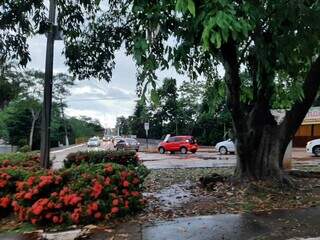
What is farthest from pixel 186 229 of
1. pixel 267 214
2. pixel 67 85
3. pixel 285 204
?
pixel 67 85

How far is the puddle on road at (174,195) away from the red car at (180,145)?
28.3m

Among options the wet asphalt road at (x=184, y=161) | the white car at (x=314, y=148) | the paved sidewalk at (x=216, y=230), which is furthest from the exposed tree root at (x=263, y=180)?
the white car at (x=314, y=148)

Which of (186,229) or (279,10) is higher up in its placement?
(279,10)

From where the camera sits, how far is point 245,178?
36.1ft

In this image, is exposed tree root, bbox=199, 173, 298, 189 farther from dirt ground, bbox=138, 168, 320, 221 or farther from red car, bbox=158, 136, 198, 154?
red car, bbox=158, 136, 198, 154

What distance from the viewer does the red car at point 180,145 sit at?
40.9 m

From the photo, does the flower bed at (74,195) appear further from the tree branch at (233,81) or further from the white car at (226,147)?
the white car at (226,147)

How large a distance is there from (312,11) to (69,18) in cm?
461

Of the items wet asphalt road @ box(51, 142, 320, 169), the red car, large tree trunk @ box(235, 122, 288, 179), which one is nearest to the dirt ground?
large tree trunk @ box(235, 122, 288, 179)

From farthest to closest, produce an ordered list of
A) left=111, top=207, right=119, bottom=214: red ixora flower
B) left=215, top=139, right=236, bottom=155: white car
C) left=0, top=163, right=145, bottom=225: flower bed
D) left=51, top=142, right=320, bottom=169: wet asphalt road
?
left=215, top=139, right=236, bottom=155: white car < left=51, top=142, right=320, bottom=169: wet asphalt road < left=111, top=207, right=119, bottom=214: red ixora flower < left=0, top=163, right=145, bottom=225: flower bed

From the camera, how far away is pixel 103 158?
13.8m

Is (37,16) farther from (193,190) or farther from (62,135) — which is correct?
(62,135)

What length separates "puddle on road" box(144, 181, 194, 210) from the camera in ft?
31.4

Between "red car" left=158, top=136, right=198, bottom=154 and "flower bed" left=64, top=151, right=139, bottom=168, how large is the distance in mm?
26684
